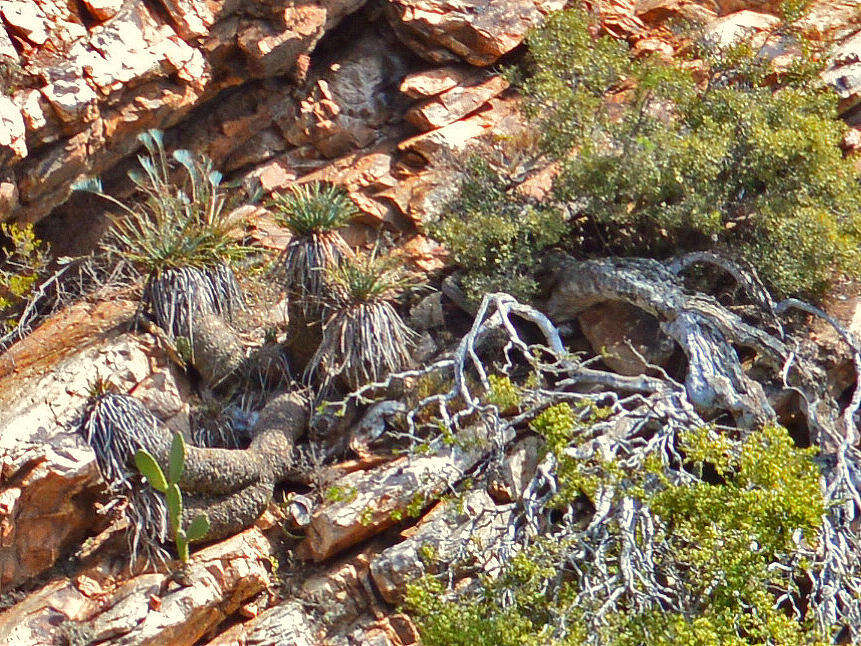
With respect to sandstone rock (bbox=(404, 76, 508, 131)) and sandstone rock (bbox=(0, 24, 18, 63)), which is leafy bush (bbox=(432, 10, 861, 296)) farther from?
sandstone rock (bbox=(0, 24, 18, 63))

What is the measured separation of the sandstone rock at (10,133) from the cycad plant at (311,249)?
6.99 ft

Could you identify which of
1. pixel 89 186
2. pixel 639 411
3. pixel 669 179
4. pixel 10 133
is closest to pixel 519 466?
pixel 639 411

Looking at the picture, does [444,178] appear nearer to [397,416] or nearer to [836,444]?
[397,416]

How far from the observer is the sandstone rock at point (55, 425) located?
821 centimetres

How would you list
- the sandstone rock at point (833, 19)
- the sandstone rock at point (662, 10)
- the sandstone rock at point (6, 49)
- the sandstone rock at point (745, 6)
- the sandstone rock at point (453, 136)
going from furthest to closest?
the sandstone rock at point (745, 6) < the sandstone rock at point (662, 10) < the sandstone rock at point (833, 19) < the sandstone rock at point (453, 136) < the sandstone rock at point (6, 49)

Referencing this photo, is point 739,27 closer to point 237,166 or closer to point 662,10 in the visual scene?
point 662,10

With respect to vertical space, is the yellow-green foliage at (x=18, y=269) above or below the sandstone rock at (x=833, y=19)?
below

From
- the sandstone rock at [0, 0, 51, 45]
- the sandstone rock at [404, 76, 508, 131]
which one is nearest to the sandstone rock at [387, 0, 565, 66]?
the sandstone rock at [404, 76, 508, 131]

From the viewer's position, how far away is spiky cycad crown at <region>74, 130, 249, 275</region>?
9500 mm

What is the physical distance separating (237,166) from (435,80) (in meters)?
2.16

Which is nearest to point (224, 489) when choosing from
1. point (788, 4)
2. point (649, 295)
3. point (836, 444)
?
point (649, 295)

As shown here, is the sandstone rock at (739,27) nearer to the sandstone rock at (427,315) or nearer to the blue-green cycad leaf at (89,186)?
the sandstone rock at (427,315)

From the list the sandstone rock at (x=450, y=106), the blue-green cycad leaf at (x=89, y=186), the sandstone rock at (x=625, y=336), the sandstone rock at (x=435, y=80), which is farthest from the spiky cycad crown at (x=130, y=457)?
the sandstone rock at (x=435, y=80)

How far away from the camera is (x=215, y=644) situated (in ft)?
27.0
